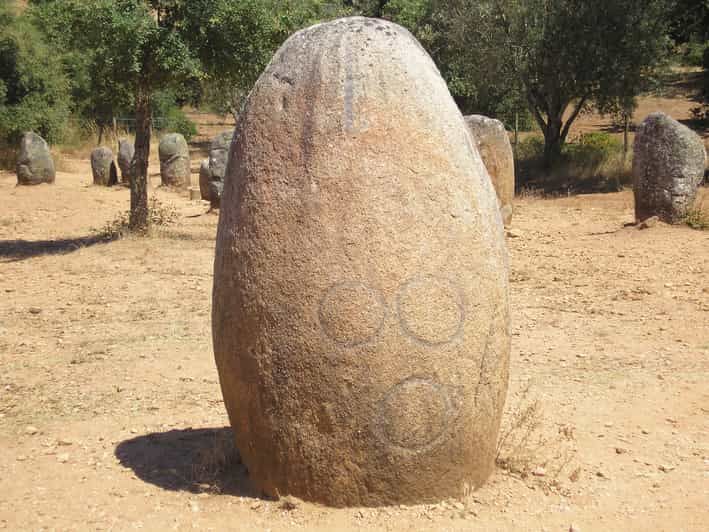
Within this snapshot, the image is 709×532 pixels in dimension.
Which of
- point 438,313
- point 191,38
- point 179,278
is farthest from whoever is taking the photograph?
point 191,38

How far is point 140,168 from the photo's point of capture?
11914 millimetres

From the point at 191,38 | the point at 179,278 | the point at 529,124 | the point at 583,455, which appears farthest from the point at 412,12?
the point at 583,455

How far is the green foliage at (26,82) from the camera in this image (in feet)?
Result: 67.2

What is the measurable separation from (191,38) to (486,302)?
9.02m

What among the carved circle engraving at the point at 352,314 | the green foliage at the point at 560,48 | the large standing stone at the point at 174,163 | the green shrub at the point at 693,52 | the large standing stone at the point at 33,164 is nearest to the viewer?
the carved circle engraving at the point at 352,314

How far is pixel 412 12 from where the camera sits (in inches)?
983

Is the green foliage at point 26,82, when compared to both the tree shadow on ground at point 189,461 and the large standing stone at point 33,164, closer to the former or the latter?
the large standing stone at point 33,164

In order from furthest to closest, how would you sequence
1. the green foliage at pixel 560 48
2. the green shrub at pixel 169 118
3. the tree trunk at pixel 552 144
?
the green shrub at pixel 169 118
the tree trunk at pixel 552 144
the green foliage at pixel 560 48

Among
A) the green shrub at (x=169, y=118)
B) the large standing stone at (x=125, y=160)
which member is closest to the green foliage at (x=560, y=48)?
the large standing stone at (x=125, y=160)

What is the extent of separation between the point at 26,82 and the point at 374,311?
2069 centimetres

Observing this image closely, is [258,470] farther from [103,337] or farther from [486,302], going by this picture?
[103,337]

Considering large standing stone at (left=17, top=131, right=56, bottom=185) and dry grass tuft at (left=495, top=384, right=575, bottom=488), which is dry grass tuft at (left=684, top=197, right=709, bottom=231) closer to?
dry grass tuft at (left=495, top=384, right=575, bottom=488)

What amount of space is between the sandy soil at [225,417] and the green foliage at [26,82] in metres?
11.9

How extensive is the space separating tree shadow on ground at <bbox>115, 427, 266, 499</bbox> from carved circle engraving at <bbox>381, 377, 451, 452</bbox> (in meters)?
0.72
